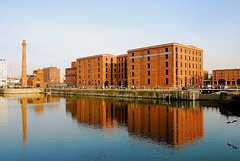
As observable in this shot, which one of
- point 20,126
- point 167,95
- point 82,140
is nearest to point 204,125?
point 82,140

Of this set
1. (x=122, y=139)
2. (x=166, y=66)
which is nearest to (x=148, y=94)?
(x=166, y=66)

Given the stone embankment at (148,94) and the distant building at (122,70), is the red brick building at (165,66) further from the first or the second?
the distant building at (122,70)

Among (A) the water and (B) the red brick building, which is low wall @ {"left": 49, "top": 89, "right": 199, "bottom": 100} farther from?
(A) the water

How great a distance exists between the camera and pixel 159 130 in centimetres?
2877

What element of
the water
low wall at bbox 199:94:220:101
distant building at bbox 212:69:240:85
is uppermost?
distant building at bbox 212:69:240:85

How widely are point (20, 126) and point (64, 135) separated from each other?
32.7ft

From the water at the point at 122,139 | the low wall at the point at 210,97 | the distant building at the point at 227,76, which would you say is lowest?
the water at the point at 122,139

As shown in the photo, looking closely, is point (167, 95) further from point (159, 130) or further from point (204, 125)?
point (159, 130)

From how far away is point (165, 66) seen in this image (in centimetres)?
8175

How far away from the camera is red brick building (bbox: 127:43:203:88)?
262ft

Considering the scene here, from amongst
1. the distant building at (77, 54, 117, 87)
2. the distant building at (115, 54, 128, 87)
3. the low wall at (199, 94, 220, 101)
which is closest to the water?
the low wall at (199, 94, 220, 101)

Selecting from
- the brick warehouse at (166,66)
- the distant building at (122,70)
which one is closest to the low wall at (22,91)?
the distant building at (122,70)

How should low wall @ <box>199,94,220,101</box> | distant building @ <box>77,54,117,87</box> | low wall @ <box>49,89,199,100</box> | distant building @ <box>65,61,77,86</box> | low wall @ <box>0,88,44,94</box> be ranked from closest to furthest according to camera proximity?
low wall @ <box>199,94,220,101</box> < low wall @ <box>49,89,199,100</box> < distant building @ <box>77,54,117,87</box> < low wall @ <box>0,88,44,94</box> < distant building @ <box>65,61,77,86</box>

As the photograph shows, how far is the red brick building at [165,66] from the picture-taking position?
79938 millimetres
